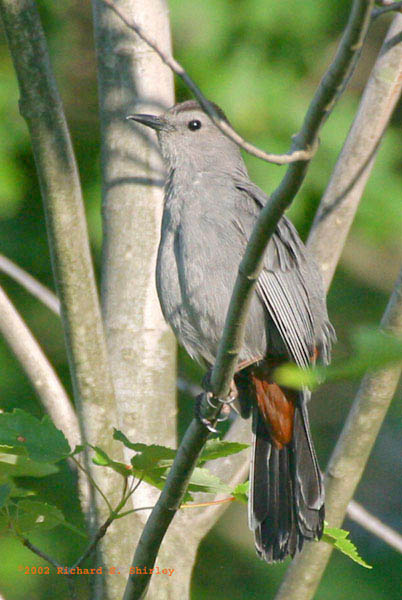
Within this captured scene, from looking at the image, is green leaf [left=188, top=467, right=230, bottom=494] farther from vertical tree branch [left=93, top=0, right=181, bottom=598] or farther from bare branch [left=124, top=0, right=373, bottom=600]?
vertical tree branch [left=93, top=0, right=181, bottom=598]

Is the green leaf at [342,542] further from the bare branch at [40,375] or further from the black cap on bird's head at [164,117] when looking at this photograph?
the black cap on bird's head at [164,117]

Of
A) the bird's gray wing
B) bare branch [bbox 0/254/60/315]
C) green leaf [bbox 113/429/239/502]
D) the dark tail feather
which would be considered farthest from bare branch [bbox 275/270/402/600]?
bare branch [bbox 0/254/60/315]

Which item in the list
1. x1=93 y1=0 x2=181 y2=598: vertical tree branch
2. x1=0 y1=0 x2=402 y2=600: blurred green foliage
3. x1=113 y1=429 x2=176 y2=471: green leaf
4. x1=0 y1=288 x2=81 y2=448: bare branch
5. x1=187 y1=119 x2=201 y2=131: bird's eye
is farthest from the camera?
x1=0 y1=0 x2=402 y2=600: blurred green foliage

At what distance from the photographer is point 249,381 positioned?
12.0 ft

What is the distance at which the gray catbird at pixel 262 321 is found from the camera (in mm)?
3385

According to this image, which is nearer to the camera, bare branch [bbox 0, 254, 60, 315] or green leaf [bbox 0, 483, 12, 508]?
green leaf [bbox 0, 483, 12, 508]

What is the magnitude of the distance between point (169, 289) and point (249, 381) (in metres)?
0.59

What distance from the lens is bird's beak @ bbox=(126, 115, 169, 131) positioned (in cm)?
381

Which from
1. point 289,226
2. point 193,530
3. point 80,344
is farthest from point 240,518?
point 80,344

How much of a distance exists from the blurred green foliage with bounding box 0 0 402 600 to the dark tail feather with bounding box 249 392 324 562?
114cm

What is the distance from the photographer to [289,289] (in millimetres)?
3523

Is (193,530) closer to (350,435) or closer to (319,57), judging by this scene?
(350,435)

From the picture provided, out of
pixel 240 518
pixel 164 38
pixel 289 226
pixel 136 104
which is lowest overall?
pixel 240 518

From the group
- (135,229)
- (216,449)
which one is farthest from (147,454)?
(135,229)
